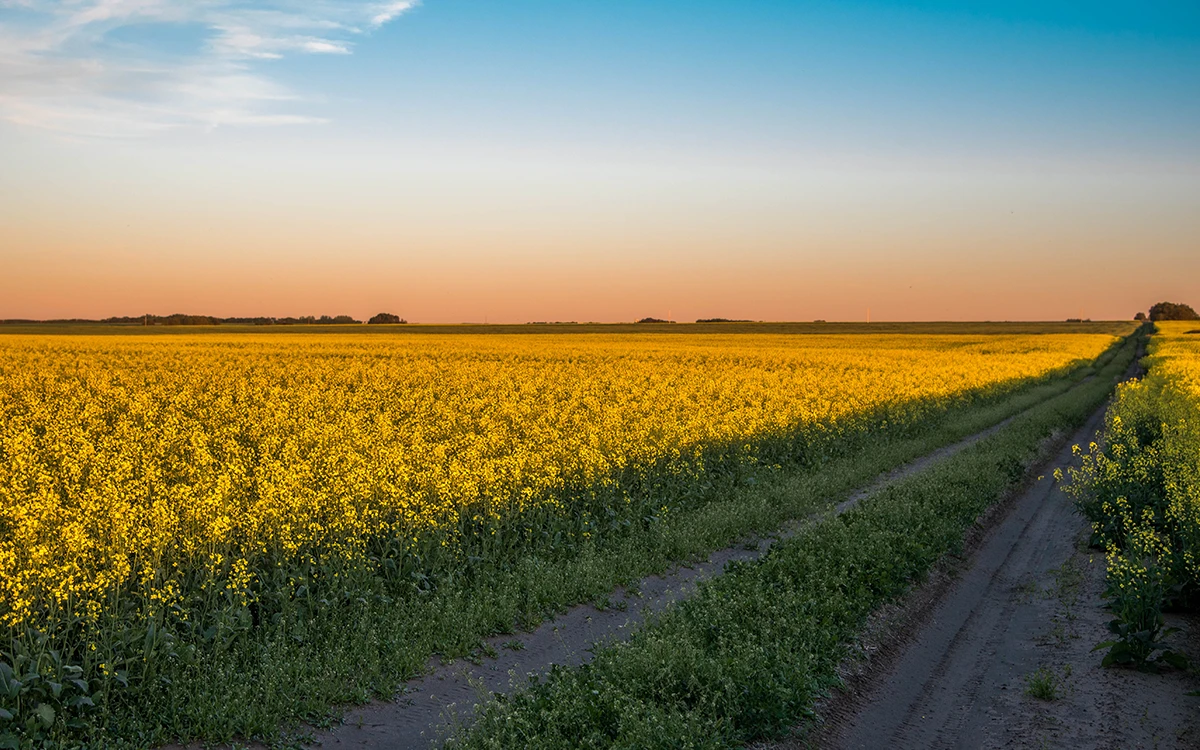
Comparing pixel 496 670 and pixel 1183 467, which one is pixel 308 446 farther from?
pixel 1183 467

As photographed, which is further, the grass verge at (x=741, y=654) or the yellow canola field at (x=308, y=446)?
the yellow canola field at (x=308, y=446)

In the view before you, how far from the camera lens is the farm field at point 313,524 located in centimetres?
712

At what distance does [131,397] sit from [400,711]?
66.9 feet

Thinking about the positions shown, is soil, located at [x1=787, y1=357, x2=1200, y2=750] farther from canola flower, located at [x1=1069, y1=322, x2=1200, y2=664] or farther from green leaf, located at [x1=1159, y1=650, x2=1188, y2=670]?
canola flower, located at [x1=1069, y1=322, x2=1200, y2=664]

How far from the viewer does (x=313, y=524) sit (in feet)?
32.1

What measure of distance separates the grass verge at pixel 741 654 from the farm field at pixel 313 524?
5.07ft

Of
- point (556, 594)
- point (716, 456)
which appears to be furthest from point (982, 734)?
point (716, 456)

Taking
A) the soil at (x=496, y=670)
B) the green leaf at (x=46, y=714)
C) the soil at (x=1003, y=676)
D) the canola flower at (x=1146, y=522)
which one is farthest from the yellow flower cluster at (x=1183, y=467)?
the green leaf at (x=46, y=714)

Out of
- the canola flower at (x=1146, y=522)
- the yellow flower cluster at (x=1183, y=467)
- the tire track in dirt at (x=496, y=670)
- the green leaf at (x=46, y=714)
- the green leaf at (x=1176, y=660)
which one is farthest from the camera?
the yellow flower cluster at (x=1183, y=467)

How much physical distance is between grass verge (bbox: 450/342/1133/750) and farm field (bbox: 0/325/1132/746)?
154 cm

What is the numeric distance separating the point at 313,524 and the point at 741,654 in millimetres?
4983

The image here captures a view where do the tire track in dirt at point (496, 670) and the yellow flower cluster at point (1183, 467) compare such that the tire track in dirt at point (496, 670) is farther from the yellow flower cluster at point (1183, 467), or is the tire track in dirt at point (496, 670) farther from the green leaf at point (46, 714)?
the yellow flower cluster at point (1183, 467)

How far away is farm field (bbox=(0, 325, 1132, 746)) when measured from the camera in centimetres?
712

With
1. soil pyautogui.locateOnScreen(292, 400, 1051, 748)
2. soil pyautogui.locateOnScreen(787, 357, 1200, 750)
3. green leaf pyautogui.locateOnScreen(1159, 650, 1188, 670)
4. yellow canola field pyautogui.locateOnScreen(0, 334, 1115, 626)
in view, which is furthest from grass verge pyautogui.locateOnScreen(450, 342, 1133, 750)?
yellow canola field pyautogui.locateOnScreen(0, 334, 1115, 626)
